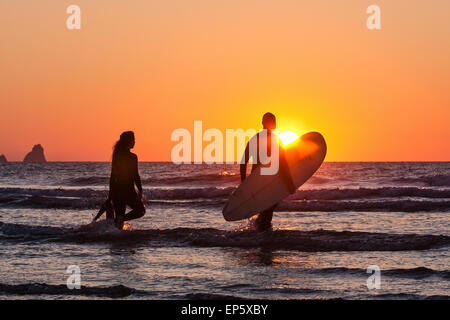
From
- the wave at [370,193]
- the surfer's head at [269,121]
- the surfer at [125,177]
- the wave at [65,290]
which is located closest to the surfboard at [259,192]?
the surfer's head at [269,121]

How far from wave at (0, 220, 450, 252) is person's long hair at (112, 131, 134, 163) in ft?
5.11

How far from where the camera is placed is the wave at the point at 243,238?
9656 mm

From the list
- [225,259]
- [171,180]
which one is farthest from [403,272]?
[171,180]

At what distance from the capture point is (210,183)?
39.2m

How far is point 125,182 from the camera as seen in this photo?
1038cm

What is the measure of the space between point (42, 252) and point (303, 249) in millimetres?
4126

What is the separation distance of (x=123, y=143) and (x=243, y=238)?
266 cm

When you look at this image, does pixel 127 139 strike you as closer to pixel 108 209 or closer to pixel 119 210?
pixel 119 210

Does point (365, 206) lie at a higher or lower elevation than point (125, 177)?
lower

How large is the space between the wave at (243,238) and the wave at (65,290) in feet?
11.1

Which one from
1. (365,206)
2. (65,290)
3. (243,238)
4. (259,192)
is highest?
(259,192)

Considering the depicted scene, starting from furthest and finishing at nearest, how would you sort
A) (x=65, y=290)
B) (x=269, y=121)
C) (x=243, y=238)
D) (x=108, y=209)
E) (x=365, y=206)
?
(x=365, y=206) → (x=108, y=209) → (x=243, y=238) → (x=269, y=121) → (x=65, y=290)

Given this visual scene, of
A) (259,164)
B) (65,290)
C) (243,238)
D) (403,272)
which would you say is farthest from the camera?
(259,164)
